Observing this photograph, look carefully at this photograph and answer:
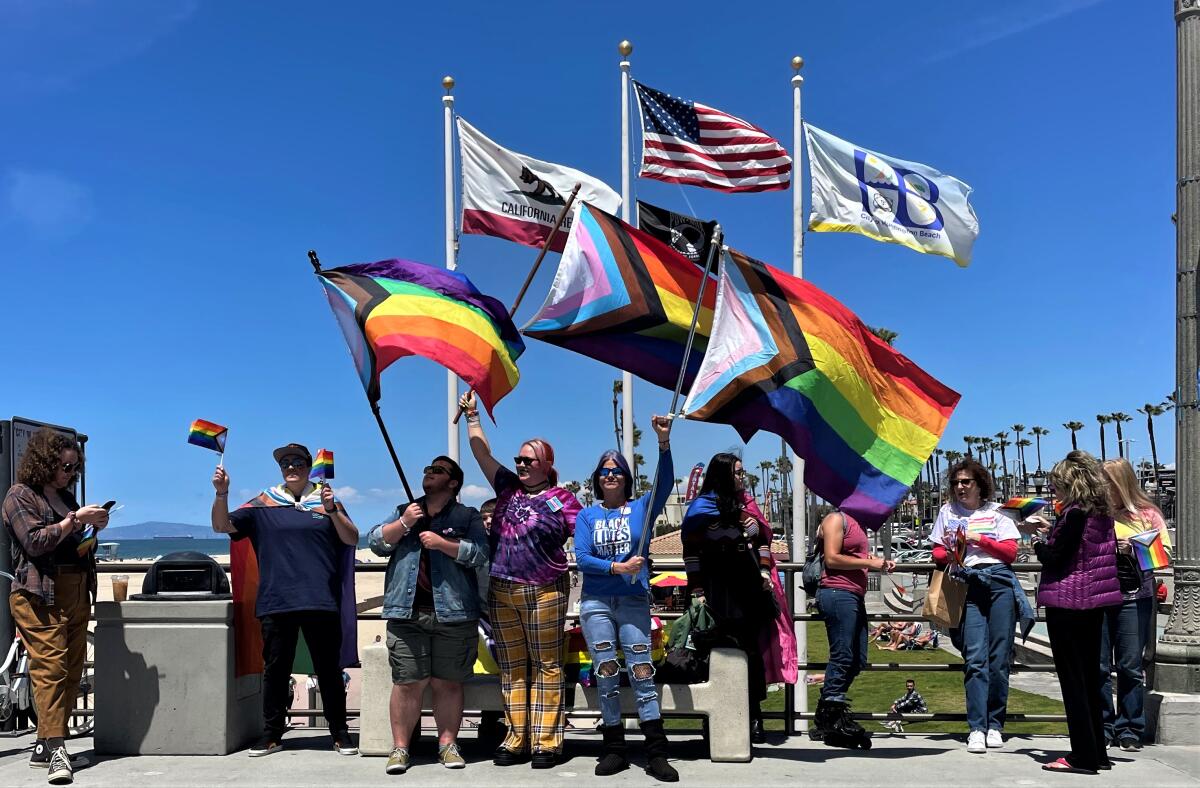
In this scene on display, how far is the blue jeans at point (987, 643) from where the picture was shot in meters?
6.45

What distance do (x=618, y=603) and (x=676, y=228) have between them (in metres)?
7.16

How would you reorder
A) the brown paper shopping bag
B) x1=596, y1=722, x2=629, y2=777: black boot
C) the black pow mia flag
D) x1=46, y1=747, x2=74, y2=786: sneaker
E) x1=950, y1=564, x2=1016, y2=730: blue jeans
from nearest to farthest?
x1=46, y1=747, x2=74, y2=786: sneaker → x1=596, y1=722, x2=629, y2=777: black boot → x1=950, y1=564, x2=1016, y2=730: blue jeans → the brown paper shopping bag → the black pow mia flag

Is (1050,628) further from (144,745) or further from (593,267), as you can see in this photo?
(144,745)

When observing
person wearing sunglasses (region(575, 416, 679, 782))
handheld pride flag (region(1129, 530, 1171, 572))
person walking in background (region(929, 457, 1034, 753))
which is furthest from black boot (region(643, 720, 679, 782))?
handheld pride flag (region(1129, 530, 1171, 572))

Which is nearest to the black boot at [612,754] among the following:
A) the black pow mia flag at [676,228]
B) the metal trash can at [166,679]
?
the metal trash can at [166,679]

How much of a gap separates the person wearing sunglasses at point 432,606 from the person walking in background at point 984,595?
3044 millimetres

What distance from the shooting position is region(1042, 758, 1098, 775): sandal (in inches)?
235

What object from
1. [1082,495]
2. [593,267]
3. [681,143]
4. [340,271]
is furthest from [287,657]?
[681,143]

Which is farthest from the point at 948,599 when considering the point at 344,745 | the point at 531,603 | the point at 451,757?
the point at 344,745

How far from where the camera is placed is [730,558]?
6289mm

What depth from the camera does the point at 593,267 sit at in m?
6.63

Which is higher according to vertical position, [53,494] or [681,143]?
[681,143]

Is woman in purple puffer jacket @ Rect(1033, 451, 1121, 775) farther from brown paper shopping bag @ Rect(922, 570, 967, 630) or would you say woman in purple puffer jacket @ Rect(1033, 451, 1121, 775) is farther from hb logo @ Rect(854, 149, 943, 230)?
hb logo @ Rect(854, 149, 943, 230)

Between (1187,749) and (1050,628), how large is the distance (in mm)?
1413
